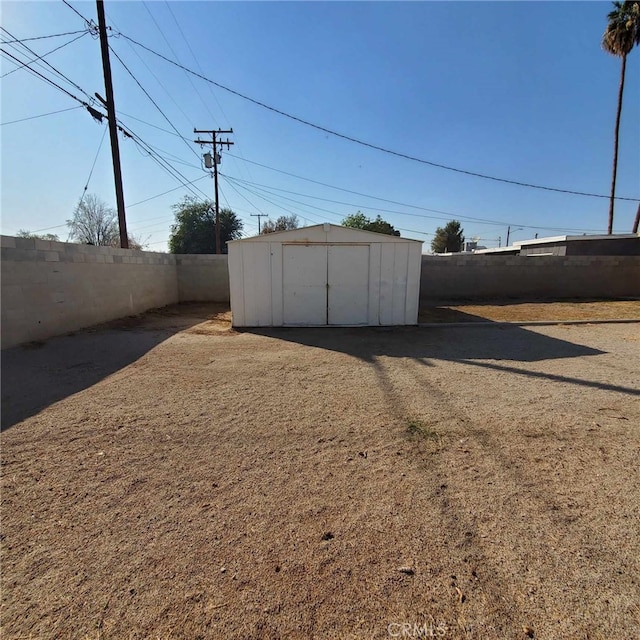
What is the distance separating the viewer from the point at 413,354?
5566mm

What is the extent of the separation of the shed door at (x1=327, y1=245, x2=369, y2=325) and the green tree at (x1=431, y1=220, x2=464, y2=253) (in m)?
40.6

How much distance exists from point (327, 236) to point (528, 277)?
11702mm

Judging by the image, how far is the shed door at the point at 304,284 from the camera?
743cm

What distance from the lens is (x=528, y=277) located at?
47.3 feet

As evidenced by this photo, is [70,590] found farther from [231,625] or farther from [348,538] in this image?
[348,538]

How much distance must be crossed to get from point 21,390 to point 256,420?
10.4 ft

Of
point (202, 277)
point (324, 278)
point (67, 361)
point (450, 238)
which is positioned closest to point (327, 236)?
point (324, 278)

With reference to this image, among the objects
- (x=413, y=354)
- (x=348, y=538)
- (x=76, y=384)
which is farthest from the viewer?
(x=413, y=354)

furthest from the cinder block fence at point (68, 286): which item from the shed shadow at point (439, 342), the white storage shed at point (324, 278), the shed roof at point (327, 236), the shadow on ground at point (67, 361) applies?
the shed shadow at point (439, 342)

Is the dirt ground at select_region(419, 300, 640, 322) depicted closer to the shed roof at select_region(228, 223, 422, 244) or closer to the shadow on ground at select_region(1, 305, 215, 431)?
the shed roof at select_region(228, 223, 422, 244)

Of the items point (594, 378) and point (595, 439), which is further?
point (594, 378)

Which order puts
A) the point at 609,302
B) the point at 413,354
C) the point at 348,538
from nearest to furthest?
the point at 348,538 < the point at 413,354 < the point at 609,302

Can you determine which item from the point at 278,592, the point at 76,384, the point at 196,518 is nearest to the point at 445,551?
the point at 278,592

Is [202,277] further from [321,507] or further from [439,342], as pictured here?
[321,507]
